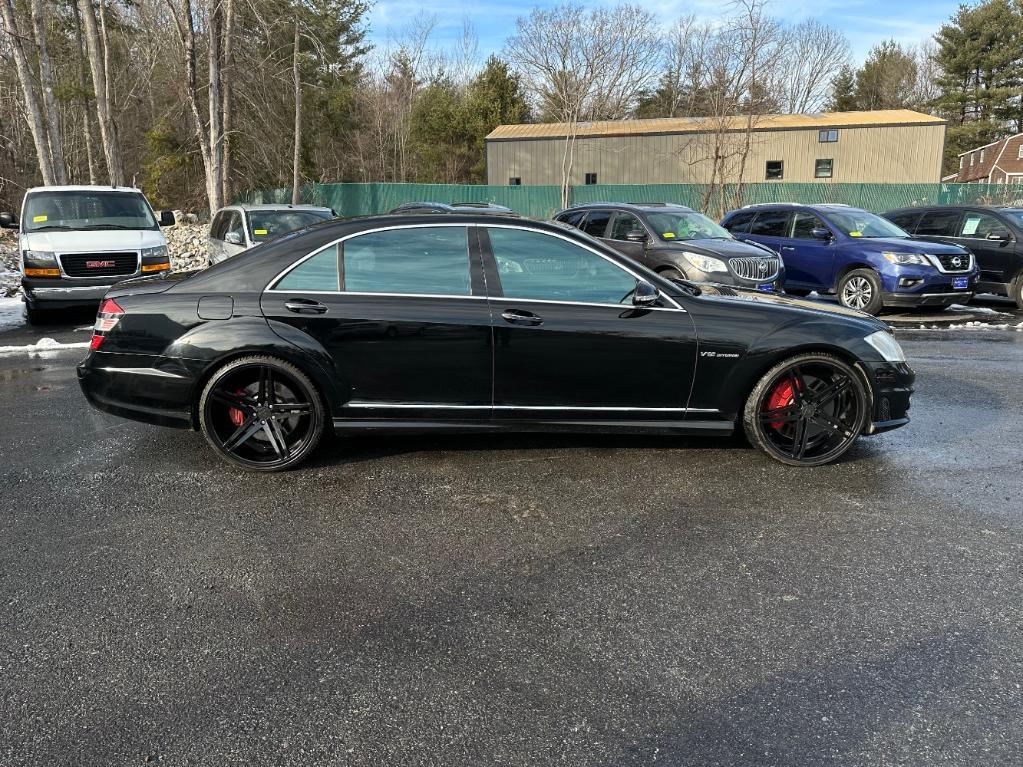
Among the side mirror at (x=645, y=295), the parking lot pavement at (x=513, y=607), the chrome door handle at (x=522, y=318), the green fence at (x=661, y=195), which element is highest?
the green fence at (x=661, y=195)

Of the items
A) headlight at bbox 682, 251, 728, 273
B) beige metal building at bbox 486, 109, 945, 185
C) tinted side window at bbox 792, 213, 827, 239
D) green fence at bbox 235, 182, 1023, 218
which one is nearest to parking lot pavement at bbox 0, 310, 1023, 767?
headlight at bbox 682, 251, 728, 273

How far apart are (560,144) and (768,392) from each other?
39.4 m

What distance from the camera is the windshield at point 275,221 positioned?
11.6 meters

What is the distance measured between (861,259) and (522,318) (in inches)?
357

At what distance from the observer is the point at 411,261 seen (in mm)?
4668

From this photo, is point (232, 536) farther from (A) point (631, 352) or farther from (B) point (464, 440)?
(A) point (631, 352)

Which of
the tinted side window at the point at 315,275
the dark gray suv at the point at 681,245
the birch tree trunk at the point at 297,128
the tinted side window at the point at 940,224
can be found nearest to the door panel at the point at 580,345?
the tinted side window at the point at 315,275

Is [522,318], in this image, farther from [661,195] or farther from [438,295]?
[661,195]

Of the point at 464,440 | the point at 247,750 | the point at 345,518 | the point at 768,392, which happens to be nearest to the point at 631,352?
the point at 768,392

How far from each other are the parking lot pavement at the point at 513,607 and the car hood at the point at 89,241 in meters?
6.54

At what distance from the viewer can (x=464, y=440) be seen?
529cm

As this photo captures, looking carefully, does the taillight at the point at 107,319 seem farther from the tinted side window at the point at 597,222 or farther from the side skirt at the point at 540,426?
the tinted side window at the point at 597,222

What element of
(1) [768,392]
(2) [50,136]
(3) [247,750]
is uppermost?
(2) [50,136]

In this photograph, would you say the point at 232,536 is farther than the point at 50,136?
No
